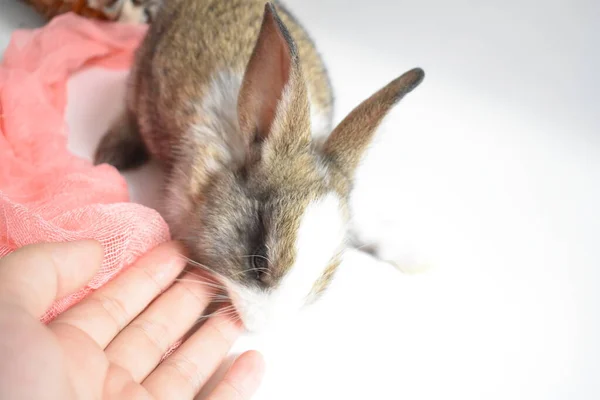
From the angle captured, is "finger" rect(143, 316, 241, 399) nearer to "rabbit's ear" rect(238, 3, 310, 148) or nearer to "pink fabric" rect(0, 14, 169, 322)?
"pink fabric" rect(0, 14, 169, 322)

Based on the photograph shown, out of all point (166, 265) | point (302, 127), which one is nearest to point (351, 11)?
point (302, 127)

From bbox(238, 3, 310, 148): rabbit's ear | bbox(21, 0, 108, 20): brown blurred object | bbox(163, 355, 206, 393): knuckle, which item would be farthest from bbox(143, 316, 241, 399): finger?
bbox(21, 0, 108, 20): brown blurred object

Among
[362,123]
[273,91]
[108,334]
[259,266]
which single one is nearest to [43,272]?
[108,334]

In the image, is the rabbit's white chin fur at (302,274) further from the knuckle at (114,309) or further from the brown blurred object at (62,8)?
the brown blurred object at (62,8)

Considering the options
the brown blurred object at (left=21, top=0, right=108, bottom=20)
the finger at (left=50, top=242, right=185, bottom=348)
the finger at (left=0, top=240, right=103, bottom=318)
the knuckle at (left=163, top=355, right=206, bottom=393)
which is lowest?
the knuckle at (left=163, top=355, right=206, bottom=393)

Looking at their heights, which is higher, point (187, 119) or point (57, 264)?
Answer: point (187, 119)

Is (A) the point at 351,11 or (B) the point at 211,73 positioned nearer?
(B) the point at 211,73

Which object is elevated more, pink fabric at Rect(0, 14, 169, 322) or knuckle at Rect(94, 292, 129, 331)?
pink fabric at Rect(0, 14, 169, 322)

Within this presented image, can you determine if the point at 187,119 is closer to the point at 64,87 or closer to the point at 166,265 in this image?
the point at 166,265
